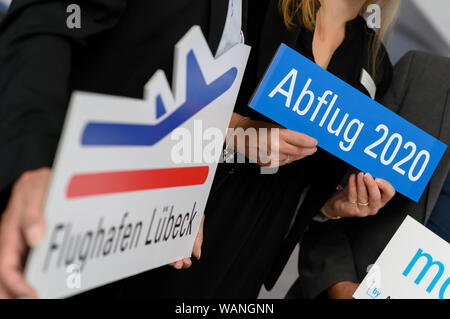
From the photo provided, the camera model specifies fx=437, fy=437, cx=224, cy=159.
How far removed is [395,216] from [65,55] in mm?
946

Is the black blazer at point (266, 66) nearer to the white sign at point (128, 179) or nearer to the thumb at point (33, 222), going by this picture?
the white sign at point (128, 179)

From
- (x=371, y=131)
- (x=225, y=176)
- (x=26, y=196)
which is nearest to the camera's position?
(x=26, y=196)

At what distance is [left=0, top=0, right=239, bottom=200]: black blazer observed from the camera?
505 mm

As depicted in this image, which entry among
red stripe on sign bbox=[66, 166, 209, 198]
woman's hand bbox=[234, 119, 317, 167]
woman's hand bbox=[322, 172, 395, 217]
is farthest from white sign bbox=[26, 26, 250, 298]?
woman's hand bbox=[322, 172, 395, 217]

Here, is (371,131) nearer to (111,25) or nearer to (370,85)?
(370,85)

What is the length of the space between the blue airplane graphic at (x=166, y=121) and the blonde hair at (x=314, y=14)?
35cm

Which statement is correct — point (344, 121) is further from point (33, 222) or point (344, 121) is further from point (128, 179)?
point (33, 222)

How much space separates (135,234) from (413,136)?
635 millimetres

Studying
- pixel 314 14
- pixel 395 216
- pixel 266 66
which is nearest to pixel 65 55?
pixel 266 66

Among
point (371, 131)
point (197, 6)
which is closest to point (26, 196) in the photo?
point (197, 6)

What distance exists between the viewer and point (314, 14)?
40.6 inches

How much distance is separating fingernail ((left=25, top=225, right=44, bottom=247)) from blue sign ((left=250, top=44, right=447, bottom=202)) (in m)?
0.47

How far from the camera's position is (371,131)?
0.88 meters

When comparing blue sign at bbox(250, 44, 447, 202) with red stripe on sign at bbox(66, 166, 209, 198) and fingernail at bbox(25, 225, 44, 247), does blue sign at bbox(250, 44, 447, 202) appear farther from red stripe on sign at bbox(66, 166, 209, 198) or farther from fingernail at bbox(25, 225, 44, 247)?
fingernail at bbox(25, 225, 44, 247)
